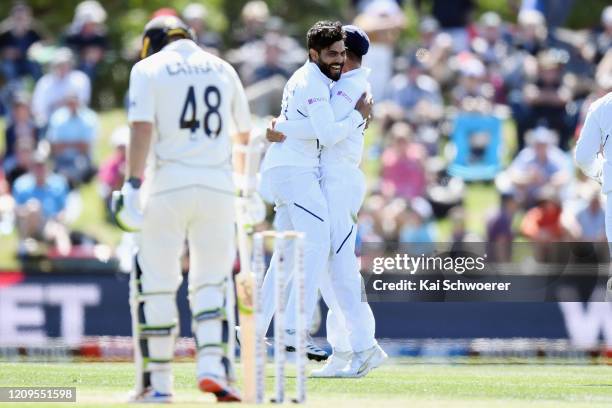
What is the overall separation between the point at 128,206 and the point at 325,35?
2618 millimetres

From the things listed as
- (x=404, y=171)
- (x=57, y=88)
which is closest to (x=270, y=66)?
(x=404, y=171)

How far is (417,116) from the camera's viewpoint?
21422mm

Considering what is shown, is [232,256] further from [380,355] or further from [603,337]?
[603,337]

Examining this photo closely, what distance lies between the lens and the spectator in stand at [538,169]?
19.6 metres

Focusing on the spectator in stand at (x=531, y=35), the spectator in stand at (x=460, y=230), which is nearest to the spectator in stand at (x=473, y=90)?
the spectator in stand at (x=531, y=35)

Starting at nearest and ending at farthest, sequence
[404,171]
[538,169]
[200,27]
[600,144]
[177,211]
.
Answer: [177,211] < [600,144] < [538,169] < [404,171] < [200,27]

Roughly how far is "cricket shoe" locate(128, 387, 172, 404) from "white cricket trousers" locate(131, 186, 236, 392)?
0.12 feet

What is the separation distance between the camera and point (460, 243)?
1852cm

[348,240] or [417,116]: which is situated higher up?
[417,116]

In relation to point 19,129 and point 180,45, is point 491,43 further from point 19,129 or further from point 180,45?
point 180,45

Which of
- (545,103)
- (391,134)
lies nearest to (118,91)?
(391,134)

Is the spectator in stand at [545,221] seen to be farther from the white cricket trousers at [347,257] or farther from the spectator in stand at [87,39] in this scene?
the spectator in stand at [87,39]

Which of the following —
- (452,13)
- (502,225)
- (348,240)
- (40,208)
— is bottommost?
(502,225)

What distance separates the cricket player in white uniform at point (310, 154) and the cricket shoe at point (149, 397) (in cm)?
213
